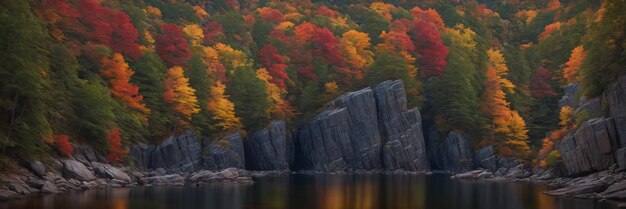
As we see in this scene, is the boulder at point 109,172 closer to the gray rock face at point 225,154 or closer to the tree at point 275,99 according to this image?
the gray rock face at point 225,154

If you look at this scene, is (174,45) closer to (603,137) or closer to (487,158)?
(487,158)

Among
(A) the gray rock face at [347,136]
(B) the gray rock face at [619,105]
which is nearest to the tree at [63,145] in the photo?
(A) the gray rock face at [347,136]

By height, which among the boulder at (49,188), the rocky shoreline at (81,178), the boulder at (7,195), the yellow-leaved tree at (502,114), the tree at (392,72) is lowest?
the boulder at (7,195)

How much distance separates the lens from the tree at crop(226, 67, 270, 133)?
8169cm

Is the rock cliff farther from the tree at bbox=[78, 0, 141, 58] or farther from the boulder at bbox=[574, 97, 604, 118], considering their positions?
the tree at bbox=[78, 0, 141, 58]

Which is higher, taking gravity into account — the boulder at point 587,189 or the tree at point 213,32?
the tree at point 213,32

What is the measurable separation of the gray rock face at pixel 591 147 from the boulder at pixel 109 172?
3848 cm

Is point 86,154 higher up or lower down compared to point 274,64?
lower down

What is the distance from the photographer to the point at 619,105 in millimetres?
49781

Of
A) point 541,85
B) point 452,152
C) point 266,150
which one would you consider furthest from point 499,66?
point 266,150

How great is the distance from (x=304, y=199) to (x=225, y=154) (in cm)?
3165

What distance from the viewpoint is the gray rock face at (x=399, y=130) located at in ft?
279

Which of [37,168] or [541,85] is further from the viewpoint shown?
[541,85]

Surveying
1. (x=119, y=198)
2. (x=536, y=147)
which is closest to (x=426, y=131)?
(x=536, y=147)
